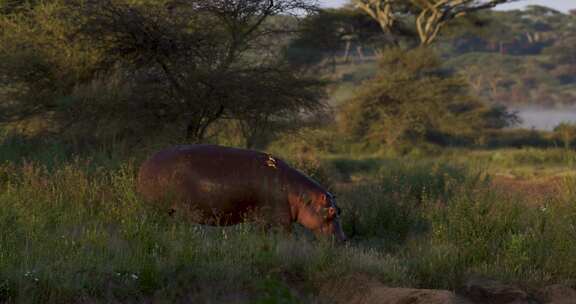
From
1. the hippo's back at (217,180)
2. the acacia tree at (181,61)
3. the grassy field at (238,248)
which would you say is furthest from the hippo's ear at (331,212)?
the acacia tree at (181,61)

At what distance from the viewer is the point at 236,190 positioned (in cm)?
693

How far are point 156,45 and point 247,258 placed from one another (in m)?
7.41

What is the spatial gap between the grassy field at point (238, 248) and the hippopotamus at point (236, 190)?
0.20 meters

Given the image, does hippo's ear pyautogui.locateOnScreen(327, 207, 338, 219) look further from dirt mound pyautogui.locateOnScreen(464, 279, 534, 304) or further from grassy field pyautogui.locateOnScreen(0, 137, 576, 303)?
dirt mound pyautogui.locateOnScreen(464, 279, 534, 304)

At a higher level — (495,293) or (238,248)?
(238,248)

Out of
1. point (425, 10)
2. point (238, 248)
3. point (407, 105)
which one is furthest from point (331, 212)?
point (425, 10)

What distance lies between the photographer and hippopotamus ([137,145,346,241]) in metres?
6.88

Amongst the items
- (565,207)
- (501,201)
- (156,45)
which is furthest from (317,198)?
(156,45)

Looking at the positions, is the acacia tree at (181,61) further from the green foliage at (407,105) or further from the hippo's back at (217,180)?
the green foliage at (407,105)

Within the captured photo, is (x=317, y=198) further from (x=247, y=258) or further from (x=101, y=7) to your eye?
(x=101, y=7)

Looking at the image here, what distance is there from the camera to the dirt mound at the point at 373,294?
4.94 m

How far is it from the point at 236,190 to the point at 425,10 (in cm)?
2333

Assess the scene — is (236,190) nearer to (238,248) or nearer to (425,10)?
(238,248)

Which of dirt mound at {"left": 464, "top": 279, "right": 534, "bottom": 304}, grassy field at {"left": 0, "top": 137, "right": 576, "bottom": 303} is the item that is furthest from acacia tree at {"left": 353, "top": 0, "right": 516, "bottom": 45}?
dirt mound at {"left": 464, "top": 279, "right": 534, "bottom": 304}
